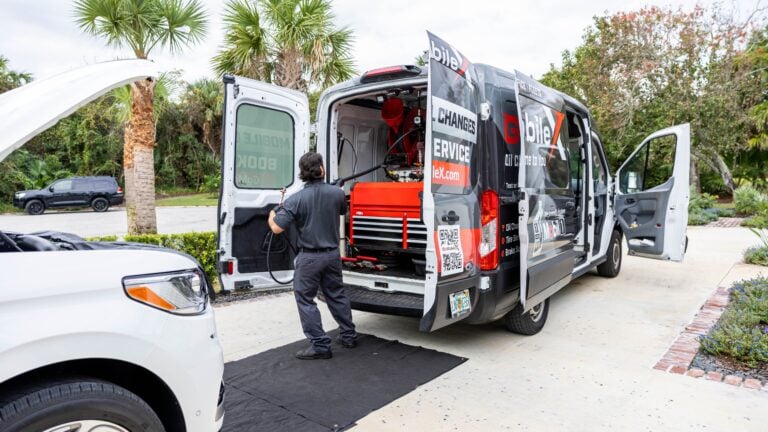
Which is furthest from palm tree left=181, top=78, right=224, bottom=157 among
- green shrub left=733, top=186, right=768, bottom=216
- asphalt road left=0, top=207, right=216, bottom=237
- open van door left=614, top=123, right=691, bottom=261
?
green shrub left=733, top=186, right=768, bottom=216

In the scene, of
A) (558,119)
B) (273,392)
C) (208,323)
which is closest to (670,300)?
(558,119)

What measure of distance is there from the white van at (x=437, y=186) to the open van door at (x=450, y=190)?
0.5 inches

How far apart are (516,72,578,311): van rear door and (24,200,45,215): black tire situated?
23.1m

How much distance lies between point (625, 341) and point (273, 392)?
10.6ft

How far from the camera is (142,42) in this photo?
686cm

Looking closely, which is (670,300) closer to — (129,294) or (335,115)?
(335,115)

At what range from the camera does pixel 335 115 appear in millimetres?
4715

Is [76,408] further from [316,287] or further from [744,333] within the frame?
[744,333]

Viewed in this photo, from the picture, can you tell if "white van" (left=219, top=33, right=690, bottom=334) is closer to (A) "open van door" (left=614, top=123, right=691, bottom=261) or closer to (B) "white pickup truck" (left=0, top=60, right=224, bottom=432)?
(A) "open van door" (left=614, top=123, right=691, bottom=261)

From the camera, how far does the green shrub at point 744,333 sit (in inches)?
146

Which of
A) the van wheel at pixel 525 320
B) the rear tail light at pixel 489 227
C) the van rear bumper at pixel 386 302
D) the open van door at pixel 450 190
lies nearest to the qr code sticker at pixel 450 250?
the open van door at pixel 450 190

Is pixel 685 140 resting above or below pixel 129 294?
above

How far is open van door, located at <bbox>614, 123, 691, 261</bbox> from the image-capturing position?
569 cm

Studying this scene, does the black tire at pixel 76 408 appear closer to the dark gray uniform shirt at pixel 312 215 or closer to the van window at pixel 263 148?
the dark gray uniform shirt at pixel 312 215
